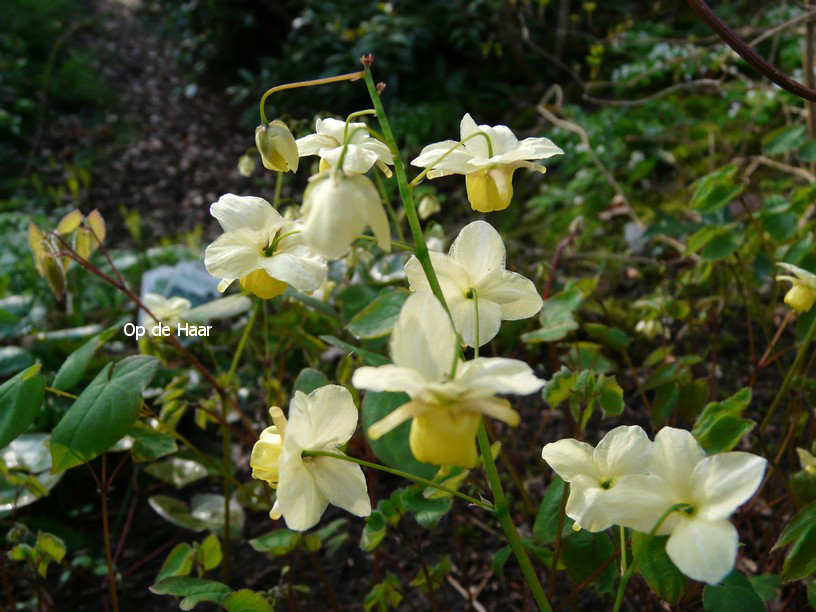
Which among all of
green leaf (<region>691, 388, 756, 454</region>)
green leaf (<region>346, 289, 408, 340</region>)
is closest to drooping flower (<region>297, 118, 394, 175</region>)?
green leaf (<region>346, 289, 408, 340</region>)

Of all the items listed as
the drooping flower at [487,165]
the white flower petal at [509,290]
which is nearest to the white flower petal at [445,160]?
the drooping flower at [487,165]

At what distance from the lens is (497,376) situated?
0.46 m

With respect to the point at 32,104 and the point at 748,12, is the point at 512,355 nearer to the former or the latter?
the point at 748,12

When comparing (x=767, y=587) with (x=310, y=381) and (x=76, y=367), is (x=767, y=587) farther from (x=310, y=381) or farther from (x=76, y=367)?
(x=76, y=367)

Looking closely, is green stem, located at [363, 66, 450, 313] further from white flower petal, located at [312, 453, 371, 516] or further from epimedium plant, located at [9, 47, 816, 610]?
white flower petal, located at [312, 453, 371, 516]

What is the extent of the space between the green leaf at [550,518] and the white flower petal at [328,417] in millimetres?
318

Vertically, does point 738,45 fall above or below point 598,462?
above

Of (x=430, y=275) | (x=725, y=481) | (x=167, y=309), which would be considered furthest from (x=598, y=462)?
(x=167, y=309)

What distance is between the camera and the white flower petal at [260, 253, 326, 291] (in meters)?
0.63

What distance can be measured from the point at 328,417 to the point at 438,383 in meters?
0.18

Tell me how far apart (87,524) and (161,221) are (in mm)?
2234

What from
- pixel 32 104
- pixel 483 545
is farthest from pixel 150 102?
pixel 483 545

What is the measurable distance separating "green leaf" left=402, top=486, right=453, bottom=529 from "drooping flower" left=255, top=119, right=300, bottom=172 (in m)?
0.40

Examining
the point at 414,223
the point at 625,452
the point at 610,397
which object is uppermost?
the point at 414,223
